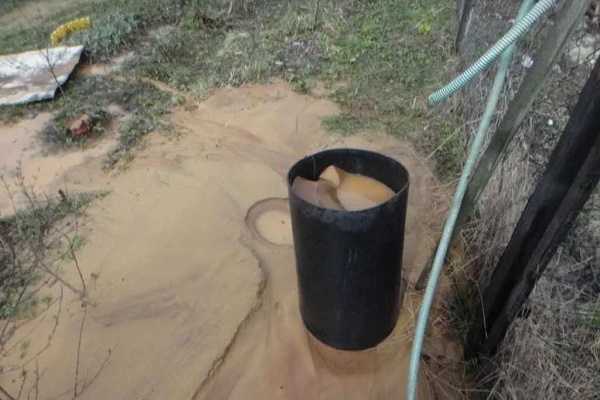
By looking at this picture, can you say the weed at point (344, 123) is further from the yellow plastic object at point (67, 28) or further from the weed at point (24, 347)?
the yellow plastic object at point (67, 28)

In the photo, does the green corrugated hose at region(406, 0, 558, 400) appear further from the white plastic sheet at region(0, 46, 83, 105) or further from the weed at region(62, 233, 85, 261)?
the white plastic sheet at region(0, 46, 83, 105)

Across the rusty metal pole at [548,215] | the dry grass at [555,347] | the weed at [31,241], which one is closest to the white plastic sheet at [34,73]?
the weed at [31,241]

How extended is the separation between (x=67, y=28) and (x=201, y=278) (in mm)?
4675

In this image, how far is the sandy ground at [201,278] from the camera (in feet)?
7.98

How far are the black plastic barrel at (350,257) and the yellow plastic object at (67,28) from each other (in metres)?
4.93

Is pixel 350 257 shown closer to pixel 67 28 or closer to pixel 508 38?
pixel 508 38

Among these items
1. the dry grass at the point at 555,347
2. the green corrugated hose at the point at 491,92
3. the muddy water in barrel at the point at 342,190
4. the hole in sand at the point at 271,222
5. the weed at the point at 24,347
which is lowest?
the weed at the point at 24,347

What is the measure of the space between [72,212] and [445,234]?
8.78ft

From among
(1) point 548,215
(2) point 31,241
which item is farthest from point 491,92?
(2) point 31,241

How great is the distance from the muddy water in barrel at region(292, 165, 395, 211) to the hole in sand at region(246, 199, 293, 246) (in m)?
0.95

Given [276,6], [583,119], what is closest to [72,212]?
[583,119]

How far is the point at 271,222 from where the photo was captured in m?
3.36

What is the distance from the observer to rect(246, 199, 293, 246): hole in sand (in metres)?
3.25

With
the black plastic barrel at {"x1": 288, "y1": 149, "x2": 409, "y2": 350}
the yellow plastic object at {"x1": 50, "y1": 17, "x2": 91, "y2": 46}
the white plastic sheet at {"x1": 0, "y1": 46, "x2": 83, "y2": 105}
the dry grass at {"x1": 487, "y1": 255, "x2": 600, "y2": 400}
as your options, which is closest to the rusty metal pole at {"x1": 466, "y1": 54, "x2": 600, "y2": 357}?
the dry grass at {"x1": 487, "y1": 255, "x2": 600, "y2": 400}
